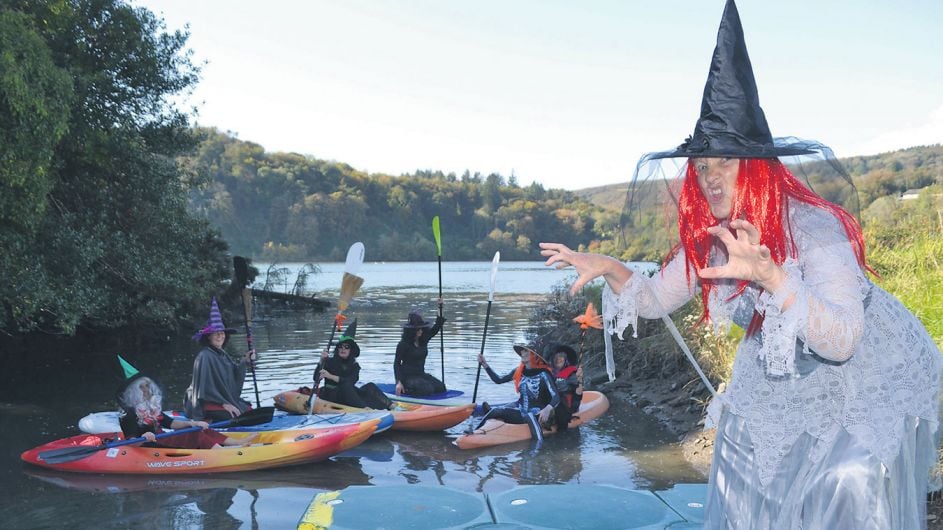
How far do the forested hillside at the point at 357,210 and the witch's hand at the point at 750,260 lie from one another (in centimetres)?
7385

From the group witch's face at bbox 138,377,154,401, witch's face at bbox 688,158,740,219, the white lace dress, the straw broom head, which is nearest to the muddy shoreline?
the straw broom head

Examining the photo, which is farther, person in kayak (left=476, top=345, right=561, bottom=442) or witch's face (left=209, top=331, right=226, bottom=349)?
person in kayak (left=476, top=345, right=561, bottom=442)

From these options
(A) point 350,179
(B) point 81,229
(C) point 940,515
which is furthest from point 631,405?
(A) point 350,179

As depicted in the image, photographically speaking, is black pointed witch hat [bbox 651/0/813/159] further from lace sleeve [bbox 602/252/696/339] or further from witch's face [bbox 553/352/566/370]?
witch's face [bbox 553/352/566/370]

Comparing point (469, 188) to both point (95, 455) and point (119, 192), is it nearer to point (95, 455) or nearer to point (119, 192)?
point (119, 192)

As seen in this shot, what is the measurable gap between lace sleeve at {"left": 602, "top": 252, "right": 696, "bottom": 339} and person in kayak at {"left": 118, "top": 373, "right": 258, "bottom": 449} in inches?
270

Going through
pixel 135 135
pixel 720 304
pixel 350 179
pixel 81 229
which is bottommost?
pixel 720 304

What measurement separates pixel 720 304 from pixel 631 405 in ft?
33.1

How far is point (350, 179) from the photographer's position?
97.9 meters

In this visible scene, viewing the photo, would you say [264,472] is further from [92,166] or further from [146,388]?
[92,166]

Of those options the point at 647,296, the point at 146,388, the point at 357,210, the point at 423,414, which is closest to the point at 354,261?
the point at 423,414

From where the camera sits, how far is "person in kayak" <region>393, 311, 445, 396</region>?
12.1 m

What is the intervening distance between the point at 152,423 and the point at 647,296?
752 cm

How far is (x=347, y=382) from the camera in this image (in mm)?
11297
